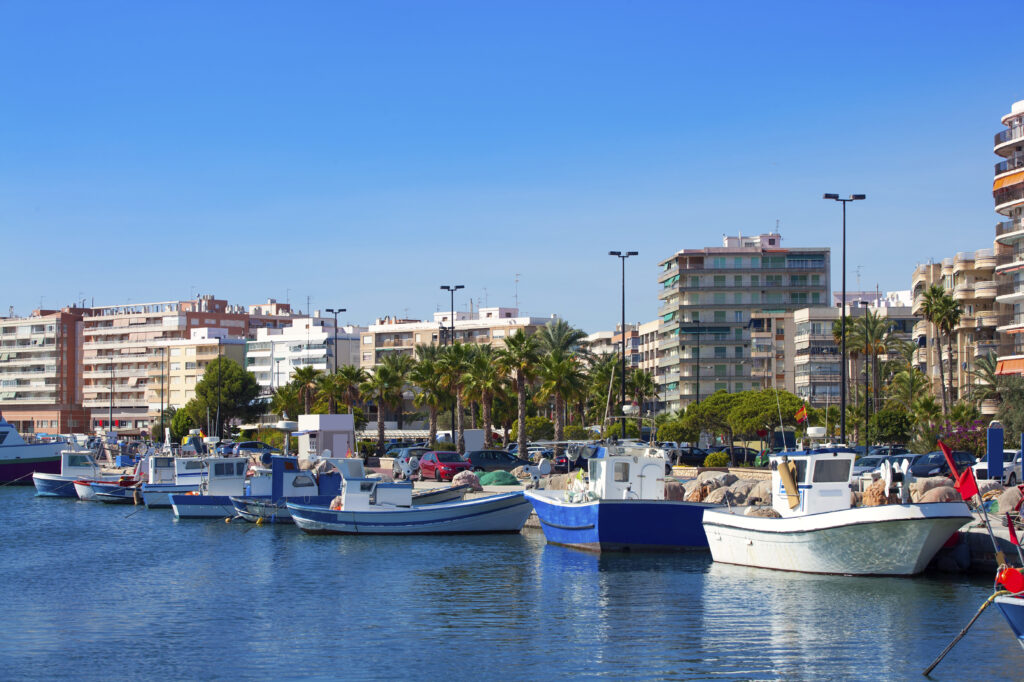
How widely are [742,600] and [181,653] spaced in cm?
1263

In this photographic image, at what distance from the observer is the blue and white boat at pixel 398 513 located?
42844 millimetres

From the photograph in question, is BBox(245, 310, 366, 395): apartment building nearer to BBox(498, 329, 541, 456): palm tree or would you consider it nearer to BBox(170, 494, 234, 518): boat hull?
BBox(498, 329, 541, 456): palm tree

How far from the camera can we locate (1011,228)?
82000 mm

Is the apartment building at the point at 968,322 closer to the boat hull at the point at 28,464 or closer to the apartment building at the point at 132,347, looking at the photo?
the boat hull at the point at 28,464

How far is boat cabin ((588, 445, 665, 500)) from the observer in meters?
37.0

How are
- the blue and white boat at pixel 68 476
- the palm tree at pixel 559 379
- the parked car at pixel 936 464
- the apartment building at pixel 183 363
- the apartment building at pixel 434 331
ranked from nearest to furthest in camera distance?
the parked car at pixel 936 464, the blue and white boat at pixel 68 476, the palm tree at pixel 559 379, the apartment building at pixel 434 331, the apartment building at pixel 183 363

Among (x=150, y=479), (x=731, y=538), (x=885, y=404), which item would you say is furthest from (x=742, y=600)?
(x=885, y=404)

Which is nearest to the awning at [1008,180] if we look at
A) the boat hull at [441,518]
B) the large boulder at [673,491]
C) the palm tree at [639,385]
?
the palm tree at [639,385]

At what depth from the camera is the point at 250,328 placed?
198 metres

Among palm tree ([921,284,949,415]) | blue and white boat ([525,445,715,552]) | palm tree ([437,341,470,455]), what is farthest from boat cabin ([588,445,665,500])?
palm tree ([921,284,949,415])

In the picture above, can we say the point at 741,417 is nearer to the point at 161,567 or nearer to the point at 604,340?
the point at 161,567

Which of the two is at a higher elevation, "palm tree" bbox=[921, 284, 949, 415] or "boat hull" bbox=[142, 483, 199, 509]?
"palm tree" bbox=[921, 284, 949, 415]

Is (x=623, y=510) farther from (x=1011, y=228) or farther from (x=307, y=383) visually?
(x=307, y=383)

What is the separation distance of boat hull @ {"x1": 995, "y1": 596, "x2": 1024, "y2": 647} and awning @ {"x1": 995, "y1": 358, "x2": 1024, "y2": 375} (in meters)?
57.9
